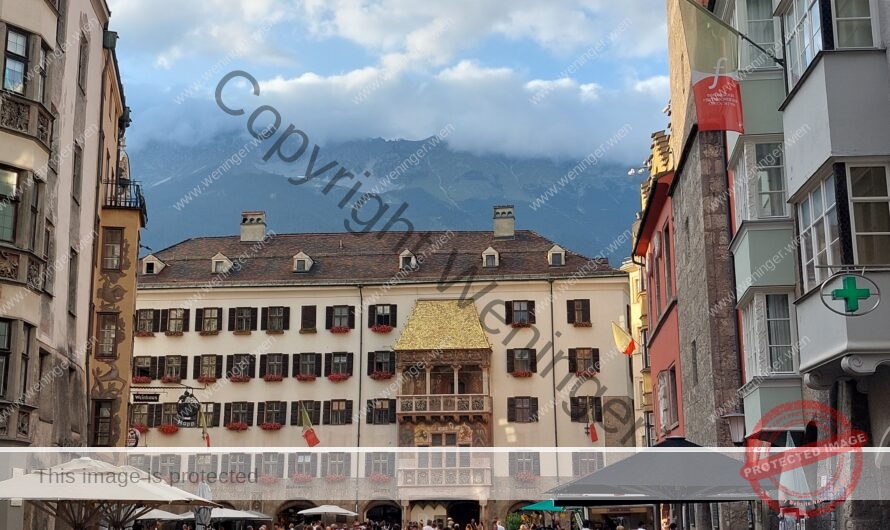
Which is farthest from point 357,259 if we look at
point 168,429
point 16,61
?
point 16,61

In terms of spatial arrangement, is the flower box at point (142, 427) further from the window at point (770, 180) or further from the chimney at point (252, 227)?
the window at point (770, 180)

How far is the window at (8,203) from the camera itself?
888 inches

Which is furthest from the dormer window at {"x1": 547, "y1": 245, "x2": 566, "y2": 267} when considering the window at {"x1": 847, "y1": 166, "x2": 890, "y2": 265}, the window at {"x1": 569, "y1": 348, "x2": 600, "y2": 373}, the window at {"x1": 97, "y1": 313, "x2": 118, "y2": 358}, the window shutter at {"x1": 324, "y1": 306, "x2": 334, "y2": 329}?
the window at {"x1": 847, "y1": 166, "x2": 890, "y2": 265}

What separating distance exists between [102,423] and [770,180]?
73.5 ft

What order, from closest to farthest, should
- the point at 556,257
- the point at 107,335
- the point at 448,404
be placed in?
the point at 107,335
the point at 448,404
the point at 556,257

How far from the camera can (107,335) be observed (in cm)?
3300

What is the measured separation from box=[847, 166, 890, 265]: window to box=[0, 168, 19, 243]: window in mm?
17709

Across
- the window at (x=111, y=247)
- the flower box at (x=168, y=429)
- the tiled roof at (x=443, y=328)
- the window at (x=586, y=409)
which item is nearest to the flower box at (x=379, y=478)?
the tiled roof at (x=443, y=328)

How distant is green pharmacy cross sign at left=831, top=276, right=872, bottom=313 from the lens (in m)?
12.6

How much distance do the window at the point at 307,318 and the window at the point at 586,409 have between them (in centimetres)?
1520

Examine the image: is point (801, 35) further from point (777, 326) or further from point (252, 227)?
point (252, 227)

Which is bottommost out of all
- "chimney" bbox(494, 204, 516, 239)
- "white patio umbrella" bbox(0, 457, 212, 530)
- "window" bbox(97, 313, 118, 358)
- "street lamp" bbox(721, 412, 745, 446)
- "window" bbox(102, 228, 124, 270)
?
"white patio umbrella" bbox(0, 457, 212, 530)

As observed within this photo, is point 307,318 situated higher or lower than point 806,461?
higher

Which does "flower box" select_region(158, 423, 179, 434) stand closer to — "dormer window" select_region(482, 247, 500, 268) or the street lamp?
Result: "dormer window" select_region(482, 247, 500, 268)
